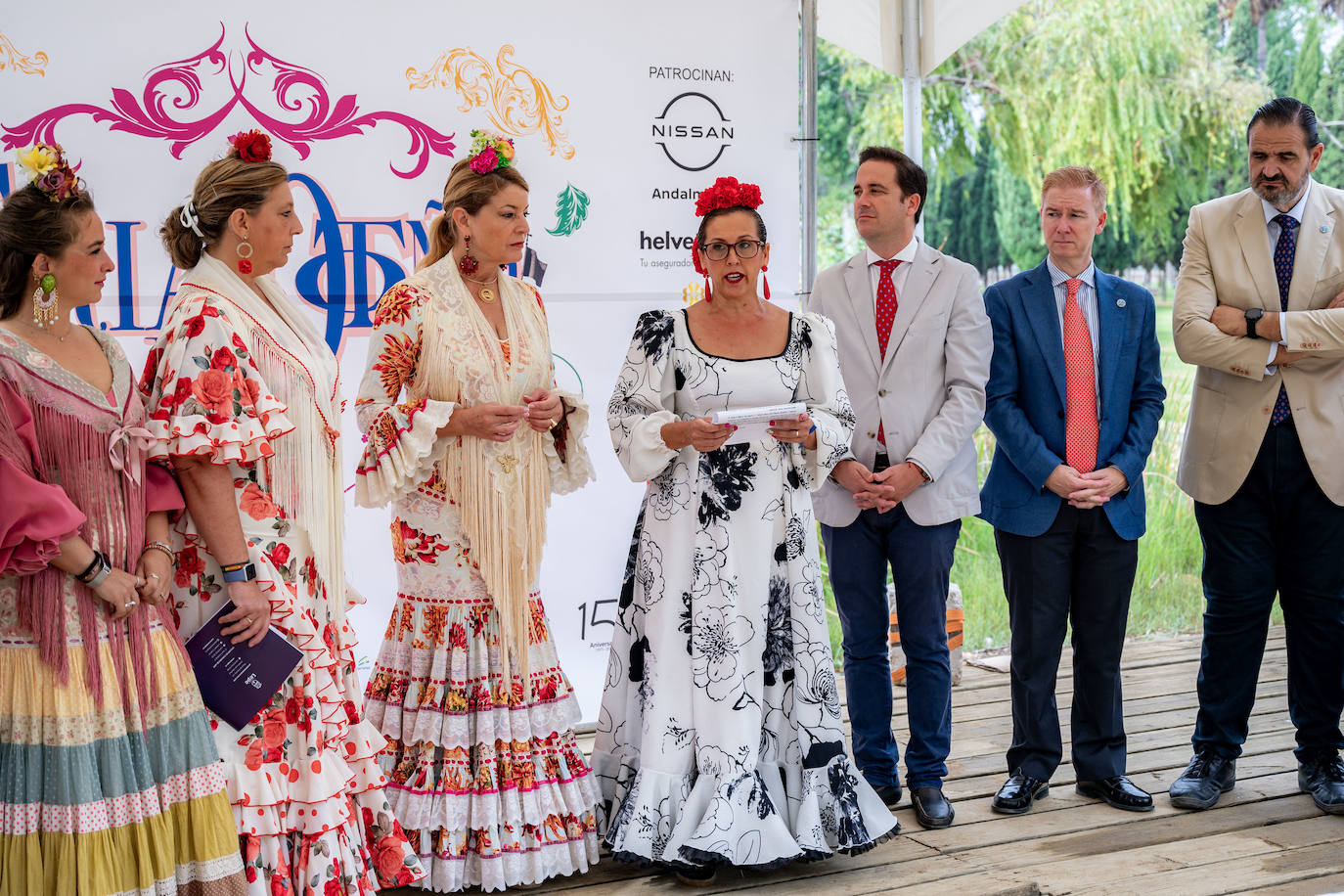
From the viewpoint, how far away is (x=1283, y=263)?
3822mm

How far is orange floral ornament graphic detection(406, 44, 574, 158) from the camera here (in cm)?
438

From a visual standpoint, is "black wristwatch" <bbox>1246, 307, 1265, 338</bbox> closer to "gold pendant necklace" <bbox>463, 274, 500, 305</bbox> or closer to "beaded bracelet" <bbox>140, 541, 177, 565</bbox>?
"gold pendant necklace" <bbox>463, 274, 500, 305</bbox>

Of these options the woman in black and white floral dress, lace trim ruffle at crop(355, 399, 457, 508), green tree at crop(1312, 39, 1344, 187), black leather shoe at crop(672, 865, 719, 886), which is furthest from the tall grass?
green tree at crop(1312, 39, 1344, 187)

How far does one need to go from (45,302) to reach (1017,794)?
304cm

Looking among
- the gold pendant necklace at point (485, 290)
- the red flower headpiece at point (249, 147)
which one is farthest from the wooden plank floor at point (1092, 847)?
the red flower headpiece at point (249, 147)

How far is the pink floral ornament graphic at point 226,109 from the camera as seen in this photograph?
13.1ft

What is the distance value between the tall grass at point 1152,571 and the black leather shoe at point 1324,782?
80.3 inches

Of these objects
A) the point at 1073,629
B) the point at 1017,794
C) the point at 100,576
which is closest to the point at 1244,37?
the point at 1073,629

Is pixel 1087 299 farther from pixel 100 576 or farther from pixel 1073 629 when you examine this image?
pixel 100 576

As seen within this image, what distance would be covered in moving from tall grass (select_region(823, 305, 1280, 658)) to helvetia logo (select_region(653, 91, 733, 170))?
7.63 ft

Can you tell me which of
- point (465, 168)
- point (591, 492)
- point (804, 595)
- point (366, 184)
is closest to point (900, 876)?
point (804, 595)

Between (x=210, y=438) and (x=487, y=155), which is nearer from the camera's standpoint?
(x=210, y=438)

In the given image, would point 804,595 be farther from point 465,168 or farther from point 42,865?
point 42,865

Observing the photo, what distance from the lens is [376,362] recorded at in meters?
3.20
